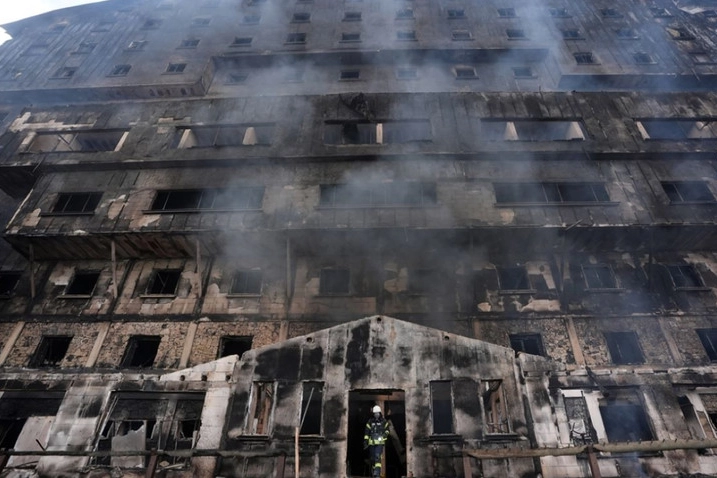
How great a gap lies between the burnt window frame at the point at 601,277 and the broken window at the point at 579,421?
4.94 m

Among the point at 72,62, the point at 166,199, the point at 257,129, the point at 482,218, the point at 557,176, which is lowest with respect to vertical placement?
the point at 482,218

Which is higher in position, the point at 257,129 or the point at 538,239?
the point at 257,129

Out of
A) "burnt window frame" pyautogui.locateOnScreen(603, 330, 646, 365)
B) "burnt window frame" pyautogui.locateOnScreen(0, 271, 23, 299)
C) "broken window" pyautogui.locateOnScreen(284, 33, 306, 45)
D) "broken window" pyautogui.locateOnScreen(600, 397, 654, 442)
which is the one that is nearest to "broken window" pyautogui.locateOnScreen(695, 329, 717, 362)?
"burnt window frame" pyautogui.locateOnScreen(603, 330, 646, 365)

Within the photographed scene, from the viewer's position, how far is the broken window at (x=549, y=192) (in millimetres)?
16766

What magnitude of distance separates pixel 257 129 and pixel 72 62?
61.2 ft

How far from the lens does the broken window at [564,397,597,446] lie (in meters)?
11.3

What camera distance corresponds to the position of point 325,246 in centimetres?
1628

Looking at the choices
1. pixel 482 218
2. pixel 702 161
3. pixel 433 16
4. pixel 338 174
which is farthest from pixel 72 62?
pixel 702 161

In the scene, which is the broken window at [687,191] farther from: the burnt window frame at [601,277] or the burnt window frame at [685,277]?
the burnt window frame at [601,277]

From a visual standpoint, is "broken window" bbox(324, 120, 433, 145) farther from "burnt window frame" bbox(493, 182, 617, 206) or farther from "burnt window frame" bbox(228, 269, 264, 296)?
"burnt window frame" bbox(228, 269, 264, 296)

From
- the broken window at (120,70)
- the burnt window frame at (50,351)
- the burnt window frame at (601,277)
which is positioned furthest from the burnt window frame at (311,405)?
the broken window at (120,70)

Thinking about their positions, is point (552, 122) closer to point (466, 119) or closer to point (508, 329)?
point (466, 119)

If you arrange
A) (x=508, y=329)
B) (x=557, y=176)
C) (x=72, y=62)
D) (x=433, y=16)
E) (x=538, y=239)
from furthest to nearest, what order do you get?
(x=433, y=16), (x=72, y=62), (x=557, y=176), (x=538, y=239), (x=508, y=329)

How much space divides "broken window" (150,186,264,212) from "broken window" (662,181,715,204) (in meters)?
17.2
